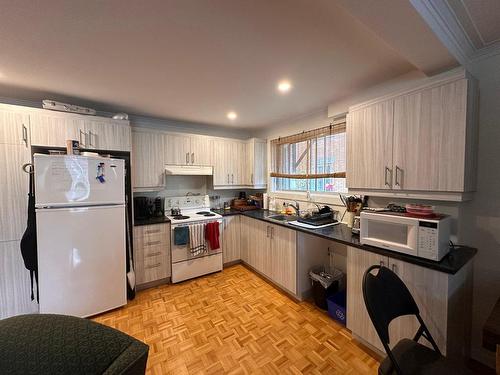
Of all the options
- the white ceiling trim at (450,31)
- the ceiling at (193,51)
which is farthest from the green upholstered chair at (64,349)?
the white ceiling trim at (450,31)

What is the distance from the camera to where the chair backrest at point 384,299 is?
3.31 feet

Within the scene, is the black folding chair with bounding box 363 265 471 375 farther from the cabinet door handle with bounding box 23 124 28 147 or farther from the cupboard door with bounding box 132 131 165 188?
the cabinet door handle with bounding box 23 124 28 147

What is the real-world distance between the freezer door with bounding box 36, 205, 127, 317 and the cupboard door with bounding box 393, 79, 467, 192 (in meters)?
2.77

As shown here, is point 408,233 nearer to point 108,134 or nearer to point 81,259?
point 81,259

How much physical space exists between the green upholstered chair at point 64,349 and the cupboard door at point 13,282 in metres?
1.97

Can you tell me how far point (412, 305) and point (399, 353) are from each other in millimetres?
275

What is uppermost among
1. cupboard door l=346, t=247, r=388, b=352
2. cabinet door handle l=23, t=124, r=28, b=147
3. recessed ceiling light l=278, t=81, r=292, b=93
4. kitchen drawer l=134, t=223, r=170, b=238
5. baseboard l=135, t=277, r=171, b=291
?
recessed ceiling light l=278, t=81, r=292, b=93

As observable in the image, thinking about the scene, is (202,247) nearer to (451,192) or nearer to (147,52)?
(147,52)

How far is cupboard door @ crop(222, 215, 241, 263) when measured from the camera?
10.6ft

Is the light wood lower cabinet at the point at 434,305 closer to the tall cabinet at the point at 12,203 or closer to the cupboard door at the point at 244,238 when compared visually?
the cupboard door at the point at 244,238

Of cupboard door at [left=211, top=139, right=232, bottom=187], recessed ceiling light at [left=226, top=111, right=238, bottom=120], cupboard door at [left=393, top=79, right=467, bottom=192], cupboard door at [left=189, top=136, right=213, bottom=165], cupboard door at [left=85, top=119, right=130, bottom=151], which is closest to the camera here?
cupboard door at [left=393, top=79, right=467, bottom=192]

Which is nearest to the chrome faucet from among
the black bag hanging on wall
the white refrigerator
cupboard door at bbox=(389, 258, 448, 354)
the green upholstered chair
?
cupboard door at bbox=(389, 258, 448, 354)

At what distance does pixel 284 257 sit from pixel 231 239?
108cm

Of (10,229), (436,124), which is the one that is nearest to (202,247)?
(10,229)
